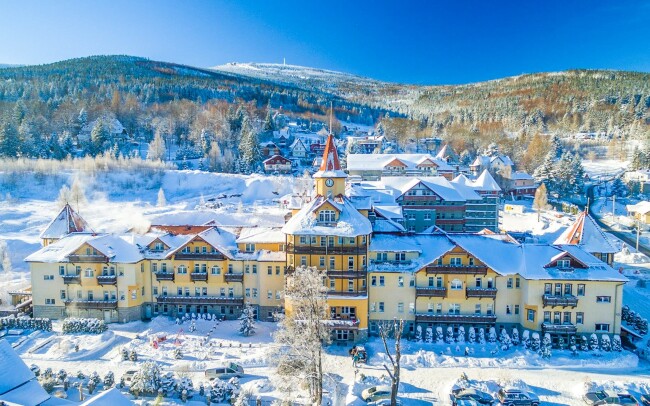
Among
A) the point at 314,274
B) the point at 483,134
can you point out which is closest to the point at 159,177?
the point at 314,274

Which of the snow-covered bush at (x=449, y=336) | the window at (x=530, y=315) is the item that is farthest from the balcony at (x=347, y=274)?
the window at (x=530, y=315)

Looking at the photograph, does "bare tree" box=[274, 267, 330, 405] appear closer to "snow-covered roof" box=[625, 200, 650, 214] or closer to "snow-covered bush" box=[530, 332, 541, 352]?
"snow-covered bush" box=[530, 332, 541, 352]

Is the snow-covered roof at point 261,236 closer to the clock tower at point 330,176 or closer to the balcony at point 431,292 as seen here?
the clock tower at point 330,176

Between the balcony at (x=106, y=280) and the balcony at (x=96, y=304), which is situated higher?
the balcony at (x=106, y=280)

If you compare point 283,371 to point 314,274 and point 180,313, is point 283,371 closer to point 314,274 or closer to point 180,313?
point 314,274

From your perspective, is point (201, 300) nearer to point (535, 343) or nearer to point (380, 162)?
point (535, 343)

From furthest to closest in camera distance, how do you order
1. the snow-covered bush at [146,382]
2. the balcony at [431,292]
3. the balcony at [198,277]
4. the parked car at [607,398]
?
1. the balcony at [198,277]
2. the balcony at [431,292]
3. the snow-covered bush at [146,382]
4. the parked car at [607,398]
